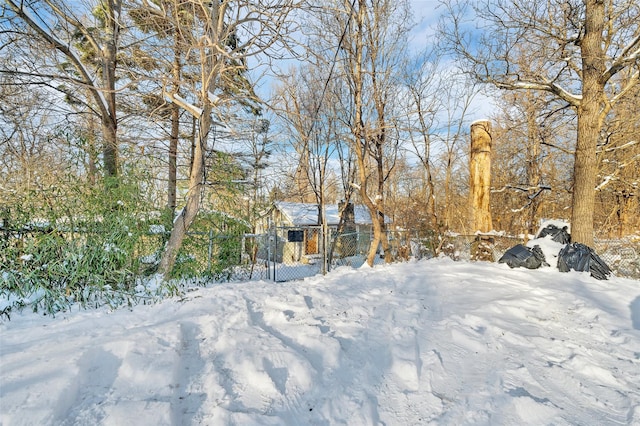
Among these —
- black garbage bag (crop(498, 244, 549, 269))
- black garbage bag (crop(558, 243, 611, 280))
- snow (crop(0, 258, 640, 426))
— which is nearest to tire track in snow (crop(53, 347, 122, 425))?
snow (crop(0, 258, 640, 426))

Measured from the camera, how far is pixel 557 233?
5.54m

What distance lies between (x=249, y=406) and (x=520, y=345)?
2116 mm

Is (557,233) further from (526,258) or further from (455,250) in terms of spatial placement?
(455,250)

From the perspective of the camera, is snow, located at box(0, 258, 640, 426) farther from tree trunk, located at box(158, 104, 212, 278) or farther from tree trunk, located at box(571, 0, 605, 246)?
tree trunk, located at box(571, 0, 605, 246)

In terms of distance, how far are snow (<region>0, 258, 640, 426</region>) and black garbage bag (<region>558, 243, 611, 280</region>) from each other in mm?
1314

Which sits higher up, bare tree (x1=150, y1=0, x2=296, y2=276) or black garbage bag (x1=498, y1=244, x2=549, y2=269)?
bare tree (x1=150, y1=0, x2=296, y2=276)

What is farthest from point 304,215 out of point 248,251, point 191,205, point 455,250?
point 191,205

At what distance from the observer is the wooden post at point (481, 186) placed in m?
6.34

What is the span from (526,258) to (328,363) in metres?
4.68

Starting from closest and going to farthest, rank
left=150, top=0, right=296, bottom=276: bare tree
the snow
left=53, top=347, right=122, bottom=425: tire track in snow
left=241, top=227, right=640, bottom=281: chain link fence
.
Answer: left=53, top=347, right=122, bottom=425: tire track in snow → the snow → left=150, top=0, right=296, bottom=276: bare tree → left=241, top=227, right=640, bottom=281: chain link fence

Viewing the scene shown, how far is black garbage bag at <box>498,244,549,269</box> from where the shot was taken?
4.97 metres

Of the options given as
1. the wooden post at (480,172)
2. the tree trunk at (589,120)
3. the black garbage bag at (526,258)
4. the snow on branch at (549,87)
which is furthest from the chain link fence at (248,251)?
the snow on branch at (549,87)

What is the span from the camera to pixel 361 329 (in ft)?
8.49

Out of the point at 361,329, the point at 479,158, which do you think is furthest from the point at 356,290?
the point at 479,158
